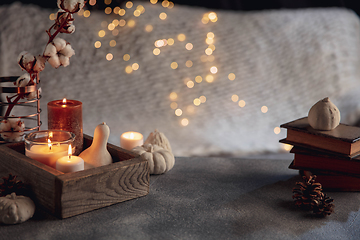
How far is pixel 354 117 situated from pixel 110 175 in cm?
133

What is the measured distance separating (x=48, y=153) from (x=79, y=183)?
130 millimetres

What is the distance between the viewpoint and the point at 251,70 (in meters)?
1.74

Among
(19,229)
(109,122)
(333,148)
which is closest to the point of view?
(19,229)

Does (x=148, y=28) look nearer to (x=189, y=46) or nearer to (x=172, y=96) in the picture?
(x=189, y=46)

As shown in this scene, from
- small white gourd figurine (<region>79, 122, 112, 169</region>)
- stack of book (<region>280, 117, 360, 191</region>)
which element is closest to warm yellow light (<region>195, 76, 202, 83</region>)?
stack of book (<region>280, 117, 360, 191</region>)

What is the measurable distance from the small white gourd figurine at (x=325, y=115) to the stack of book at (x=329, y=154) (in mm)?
14

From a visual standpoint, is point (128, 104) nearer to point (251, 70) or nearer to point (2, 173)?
point (251, 70)

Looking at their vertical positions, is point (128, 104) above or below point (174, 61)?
below

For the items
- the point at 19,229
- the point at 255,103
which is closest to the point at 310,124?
the point at 19,229

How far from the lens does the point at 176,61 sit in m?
1.70

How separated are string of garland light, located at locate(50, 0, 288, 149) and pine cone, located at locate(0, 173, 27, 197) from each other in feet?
3.10

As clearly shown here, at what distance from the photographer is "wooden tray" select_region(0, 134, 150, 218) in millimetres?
702

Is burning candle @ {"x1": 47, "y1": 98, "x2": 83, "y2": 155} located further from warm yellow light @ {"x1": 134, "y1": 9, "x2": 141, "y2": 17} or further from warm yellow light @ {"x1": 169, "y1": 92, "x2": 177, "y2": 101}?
warm yellow light @ {"x1": 134, "y1": 9, "x2": 141, "y2": 17}

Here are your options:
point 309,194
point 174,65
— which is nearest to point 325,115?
point 309,194
